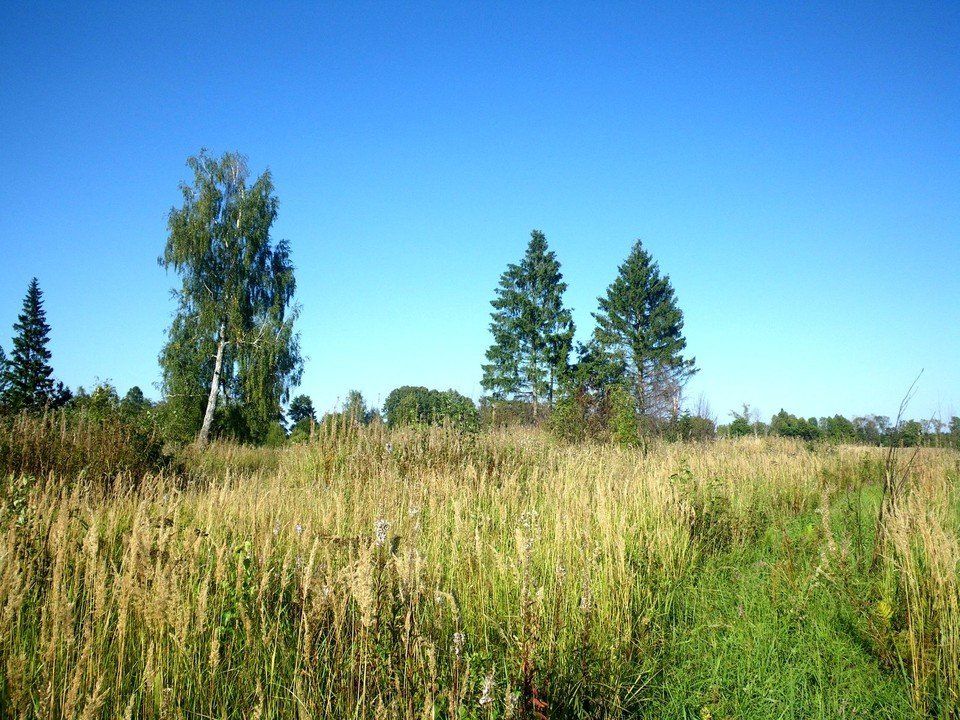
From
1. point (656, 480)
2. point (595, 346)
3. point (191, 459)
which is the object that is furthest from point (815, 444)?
point (595, 346)

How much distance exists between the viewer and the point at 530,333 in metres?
31.3

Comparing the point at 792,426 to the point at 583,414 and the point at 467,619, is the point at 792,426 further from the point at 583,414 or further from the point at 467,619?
the point at 467,619

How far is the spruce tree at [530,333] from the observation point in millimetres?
30969

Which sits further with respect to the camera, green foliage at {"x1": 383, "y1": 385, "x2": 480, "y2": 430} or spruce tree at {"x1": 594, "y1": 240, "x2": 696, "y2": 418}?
spruce tree at {"x1": 594, "y1": 240, "x2": 696, "y2": 418}

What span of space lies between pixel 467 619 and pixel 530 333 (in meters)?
28.8

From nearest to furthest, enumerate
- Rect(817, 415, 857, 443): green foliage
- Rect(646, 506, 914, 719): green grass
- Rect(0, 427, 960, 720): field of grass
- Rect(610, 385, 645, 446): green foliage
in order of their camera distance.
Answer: Rect(0, 427, 960, 720): field of grass
Rect(646, 506, 914, 719): green grass
Rect(610, 385, 645, 446): green foliage
Rect(817, 415, 857, 443): green foliage

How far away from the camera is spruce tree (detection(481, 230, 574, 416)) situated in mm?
30969

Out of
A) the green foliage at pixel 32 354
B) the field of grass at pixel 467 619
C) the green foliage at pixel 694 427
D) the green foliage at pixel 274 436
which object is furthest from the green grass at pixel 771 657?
the green foliage at pixel 32 354

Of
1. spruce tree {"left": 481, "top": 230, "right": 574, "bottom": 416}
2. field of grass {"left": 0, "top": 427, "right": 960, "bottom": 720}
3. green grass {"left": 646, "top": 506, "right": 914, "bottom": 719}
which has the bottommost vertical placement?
green grass {"left": 646, "top": 506, "right": 914, "bottom": 719}

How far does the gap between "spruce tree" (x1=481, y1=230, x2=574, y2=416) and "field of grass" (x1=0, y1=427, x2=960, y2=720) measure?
26049 millimetres

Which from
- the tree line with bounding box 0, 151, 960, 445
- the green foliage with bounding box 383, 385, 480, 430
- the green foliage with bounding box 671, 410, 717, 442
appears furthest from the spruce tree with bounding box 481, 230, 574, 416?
the green foliage with bounding box 383, 385, 480, 430

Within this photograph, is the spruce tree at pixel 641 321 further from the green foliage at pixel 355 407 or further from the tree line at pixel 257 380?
the green foliage at pixel 355 407

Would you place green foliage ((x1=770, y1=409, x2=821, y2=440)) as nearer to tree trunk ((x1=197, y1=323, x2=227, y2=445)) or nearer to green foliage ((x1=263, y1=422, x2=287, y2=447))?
green foliage ((x1=263, y1=422, x2=287, y2=447))

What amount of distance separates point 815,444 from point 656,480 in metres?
10.8
